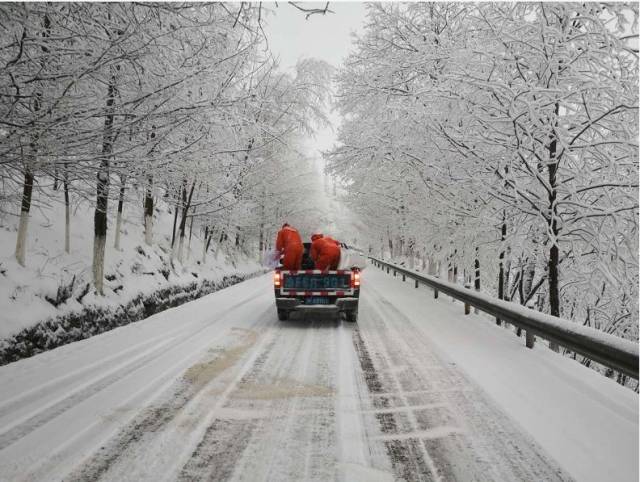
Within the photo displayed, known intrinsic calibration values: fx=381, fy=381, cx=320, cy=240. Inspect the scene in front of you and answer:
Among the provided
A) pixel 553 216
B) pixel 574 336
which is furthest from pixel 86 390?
pixel 553 216

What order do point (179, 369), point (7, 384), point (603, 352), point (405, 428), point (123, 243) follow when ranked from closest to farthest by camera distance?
point (405, 428), point (603, 352), point (7, 384), point (179, 369), point (123, 243)

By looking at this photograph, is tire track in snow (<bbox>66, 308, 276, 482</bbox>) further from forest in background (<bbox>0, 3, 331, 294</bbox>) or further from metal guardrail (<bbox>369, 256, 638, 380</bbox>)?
Result: metal guardrail (<bbox>369, 256, 638, 380</bbox>)

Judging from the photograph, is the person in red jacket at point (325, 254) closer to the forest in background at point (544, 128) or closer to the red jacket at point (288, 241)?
the red jacket at point (288, 241)

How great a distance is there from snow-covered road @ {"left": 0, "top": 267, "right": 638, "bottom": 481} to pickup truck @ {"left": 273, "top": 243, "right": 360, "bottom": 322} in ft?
5.68

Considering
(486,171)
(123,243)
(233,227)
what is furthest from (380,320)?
(233,227)

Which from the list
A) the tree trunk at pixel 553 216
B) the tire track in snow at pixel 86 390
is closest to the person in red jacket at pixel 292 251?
the tire track in snow at pixel 86 390

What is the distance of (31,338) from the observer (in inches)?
247

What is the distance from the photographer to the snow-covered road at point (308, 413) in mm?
2867

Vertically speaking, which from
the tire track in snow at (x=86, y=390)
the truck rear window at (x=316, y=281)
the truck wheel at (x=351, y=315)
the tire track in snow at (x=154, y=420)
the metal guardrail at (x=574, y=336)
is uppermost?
the truck rear window at (x=316, y=281)

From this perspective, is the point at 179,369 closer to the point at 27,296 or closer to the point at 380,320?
the point at 27,296

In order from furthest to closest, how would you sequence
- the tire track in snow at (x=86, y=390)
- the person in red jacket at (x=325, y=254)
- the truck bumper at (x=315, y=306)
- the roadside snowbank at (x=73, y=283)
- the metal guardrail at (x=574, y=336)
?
the person in red jacket at (x=325, y=254) < the truck bumper at (x=315, y=306) < the roadside snowbank at (x=73, y=283) < the metal guardrail at (x=574, y=336) < the tire track in snow at (x=86, y=390)

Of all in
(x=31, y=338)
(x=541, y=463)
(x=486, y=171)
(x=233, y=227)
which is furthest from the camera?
(x=233, y=227)

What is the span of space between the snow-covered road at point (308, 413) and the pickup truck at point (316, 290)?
5.68 ft

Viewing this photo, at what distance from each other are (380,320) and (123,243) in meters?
8.90
